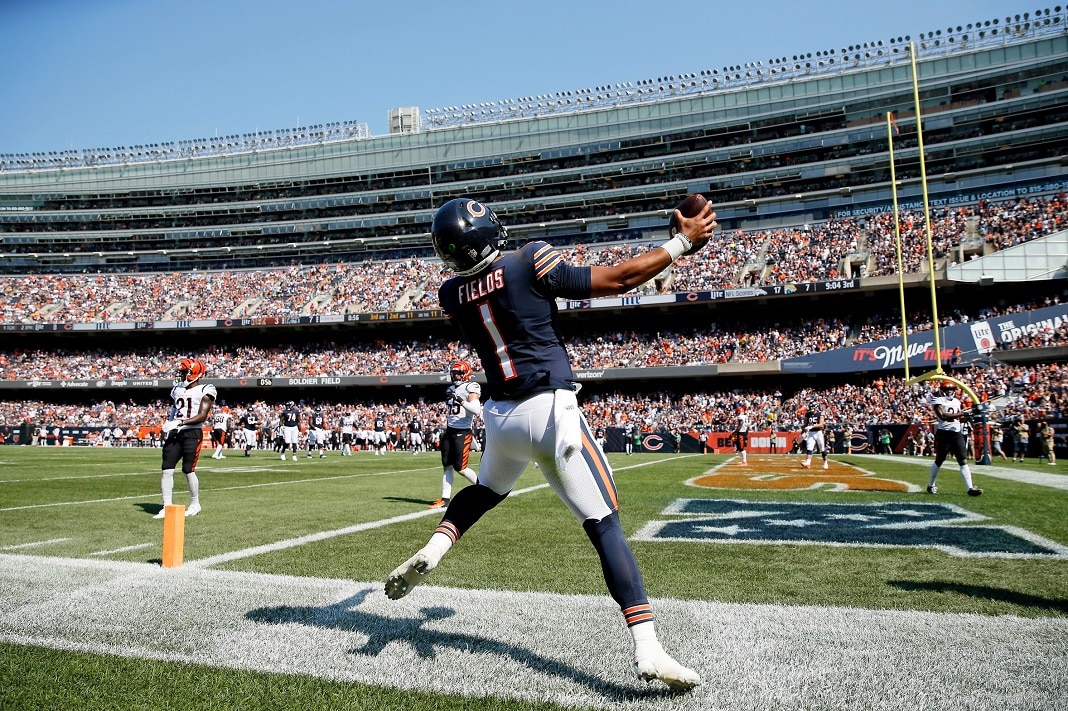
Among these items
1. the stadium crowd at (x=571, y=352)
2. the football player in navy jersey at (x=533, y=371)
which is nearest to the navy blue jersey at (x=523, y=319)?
the football player in navy jersey at (x=533, y=371)

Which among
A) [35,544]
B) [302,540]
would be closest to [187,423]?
[35,544]

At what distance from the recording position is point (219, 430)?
1091 inches

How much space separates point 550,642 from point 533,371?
1330 mm

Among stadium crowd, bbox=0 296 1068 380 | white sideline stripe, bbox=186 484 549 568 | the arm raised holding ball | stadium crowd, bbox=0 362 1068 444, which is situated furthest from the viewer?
stadium crowd, bbox=0 296 1068 380

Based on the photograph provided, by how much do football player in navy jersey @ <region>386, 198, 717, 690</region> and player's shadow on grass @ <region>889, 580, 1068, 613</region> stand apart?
Answer: 233cm

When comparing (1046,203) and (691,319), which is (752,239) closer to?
(691,319)

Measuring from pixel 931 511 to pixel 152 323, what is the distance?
52060 millimetres

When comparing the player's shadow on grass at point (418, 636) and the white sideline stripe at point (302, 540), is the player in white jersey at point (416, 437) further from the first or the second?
the player's shadow on grass at point (418, 636)

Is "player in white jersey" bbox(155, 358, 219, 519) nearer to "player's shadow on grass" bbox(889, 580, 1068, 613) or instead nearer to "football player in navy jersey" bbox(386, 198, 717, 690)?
"football player in navy jersey" bbox(386, 198, 717, 690)

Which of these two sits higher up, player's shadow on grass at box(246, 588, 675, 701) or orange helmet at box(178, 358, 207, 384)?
orange helmet at box(178, 358, 207, 384)

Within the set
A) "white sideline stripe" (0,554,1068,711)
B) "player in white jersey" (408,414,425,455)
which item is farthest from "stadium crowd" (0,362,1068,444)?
"white sideline stripe" (0,554,1068,711)

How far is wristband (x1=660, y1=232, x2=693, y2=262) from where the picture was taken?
10.3 feet

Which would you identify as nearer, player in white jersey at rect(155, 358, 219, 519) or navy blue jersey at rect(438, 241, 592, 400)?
navy blue jersey at rect(438, 241, 592, 400)

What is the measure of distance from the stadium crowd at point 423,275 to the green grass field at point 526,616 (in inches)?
1407
